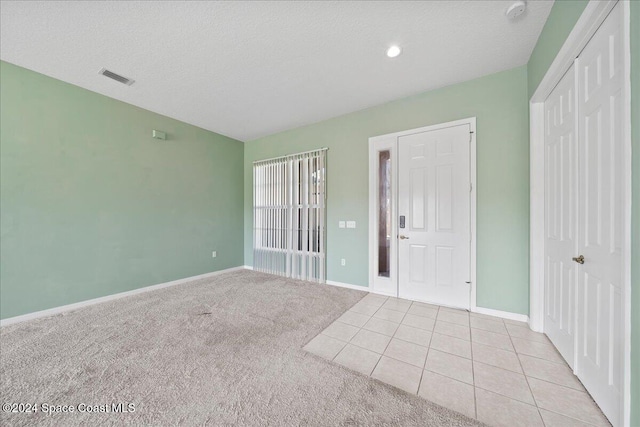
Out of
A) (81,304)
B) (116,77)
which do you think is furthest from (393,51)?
(81,304)

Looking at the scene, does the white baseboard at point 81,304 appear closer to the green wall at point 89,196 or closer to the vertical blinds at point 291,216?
the green wall at point 89,196

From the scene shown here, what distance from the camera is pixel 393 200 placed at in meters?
3.29

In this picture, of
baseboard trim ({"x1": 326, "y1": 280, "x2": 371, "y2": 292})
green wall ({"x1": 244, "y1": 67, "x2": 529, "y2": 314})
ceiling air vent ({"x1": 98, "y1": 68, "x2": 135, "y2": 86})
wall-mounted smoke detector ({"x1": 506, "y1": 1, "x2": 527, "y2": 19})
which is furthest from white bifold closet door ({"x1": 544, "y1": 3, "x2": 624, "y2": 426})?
ceiling air vent ({"x1": 98, "y1": 68, "x2": 135, "y2": 86})

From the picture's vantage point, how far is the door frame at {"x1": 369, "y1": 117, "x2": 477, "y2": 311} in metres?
2.74

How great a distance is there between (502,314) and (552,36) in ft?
8.94

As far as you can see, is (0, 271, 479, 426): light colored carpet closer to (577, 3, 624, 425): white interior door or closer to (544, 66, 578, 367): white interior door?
(577, 3, 624, 425): white interior door

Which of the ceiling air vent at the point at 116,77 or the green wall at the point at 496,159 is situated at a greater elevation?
the ceiling air vent at the point at 116,77

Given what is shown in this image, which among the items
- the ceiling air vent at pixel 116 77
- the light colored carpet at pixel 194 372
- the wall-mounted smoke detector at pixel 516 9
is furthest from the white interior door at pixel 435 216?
the ceiling air vent at pixel 116 77

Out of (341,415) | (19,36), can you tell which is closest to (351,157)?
(341,415)

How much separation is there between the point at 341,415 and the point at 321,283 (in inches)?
103

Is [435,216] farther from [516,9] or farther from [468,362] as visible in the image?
[516,9]

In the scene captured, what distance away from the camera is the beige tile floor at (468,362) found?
1390 mm

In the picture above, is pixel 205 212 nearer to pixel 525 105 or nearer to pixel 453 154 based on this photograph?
pixel 453 154

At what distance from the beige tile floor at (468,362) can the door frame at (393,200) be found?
0.59 meters
